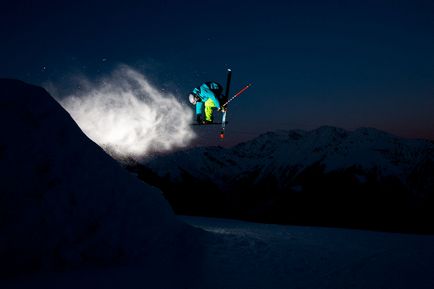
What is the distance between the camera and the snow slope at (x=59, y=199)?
997 cm

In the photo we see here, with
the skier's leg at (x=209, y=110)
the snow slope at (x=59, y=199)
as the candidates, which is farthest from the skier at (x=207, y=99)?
the snow slope at (x=59, y=199)

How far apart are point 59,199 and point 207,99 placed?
9963mm

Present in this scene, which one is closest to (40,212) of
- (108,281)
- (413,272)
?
(108,281)

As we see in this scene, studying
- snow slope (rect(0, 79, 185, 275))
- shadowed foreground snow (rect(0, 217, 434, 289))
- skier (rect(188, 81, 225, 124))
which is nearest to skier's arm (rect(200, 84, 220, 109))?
skier (rect(188, 81, 225, 124))

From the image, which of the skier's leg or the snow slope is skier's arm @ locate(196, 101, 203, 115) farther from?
the snow slope

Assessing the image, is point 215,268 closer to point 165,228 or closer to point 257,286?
point 257,286

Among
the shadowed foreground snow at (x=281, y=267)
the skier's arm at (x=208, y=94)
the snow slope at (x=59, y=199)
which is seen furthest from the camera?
the skier's arm at (x=208, y=94)

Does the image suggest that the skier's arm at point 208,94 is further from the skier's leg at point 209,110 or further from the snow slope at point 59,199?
the snow slope at point 59,199

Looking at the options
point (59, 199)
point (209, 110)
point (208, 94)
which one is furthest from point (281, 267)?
point (209, 110)

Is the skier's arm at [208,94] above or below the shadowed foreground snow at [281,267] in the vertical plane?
above

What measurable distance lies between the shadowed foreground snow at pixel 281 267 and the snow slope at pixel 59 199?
0.75 m

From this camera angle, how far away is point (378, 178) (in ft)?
605

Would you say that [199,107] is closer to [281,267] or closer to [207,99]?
[207,99]

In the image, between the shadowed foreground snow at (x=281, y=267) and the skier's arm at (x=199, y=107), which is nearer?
the shadowed foreground snow at (x=281, y=267)
